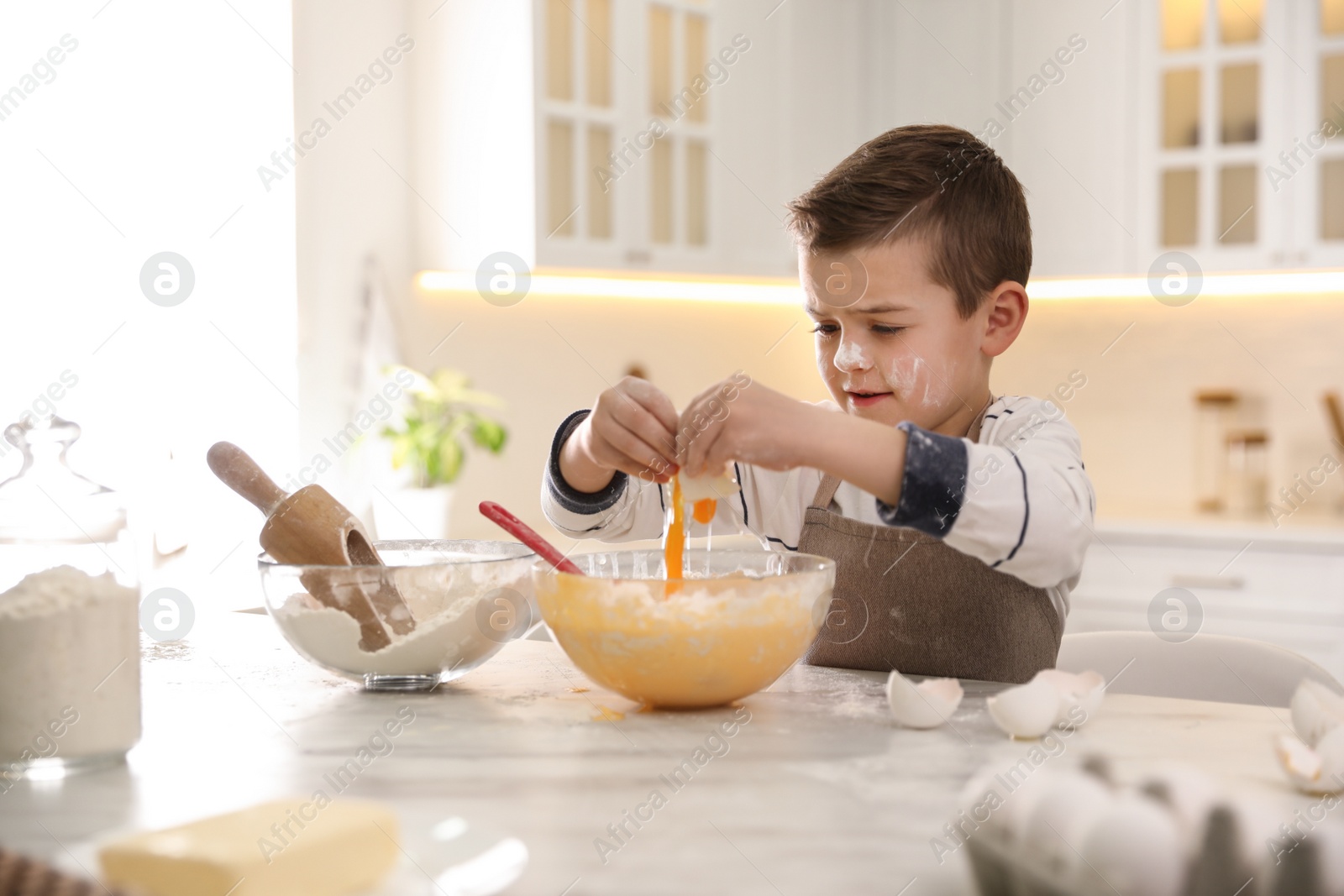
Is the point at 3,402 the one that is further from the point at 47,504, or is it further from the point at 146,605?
the point at 47,504

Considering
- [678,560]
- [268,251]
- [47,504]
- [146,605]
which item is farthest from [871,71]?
[47,504]

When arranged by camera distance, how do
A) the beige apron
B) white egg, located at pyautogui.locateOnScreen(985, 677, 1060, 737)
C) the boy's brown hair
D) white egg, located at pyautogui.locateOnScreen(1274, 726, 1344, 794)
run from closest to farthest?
white egg, located at pyautogui.locateOnScreen(1274, 726, 1344, 794) → white egg, located at pyautogui.locateOnScreen(985, 677, 1060, 737) → the beige apron → the boy's brown hair

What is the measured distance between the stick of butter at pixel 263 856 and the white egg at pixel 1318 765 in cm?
50

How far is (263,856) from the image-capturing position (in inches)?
21.4

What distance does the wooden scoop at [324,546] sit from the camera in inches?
36.9

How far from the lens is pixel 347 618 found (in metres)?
0.94

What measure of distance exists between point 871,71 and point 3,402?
252cm

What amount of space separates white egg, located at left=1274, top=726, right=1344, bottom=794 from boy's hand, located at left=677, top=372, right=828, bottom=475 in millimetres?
420

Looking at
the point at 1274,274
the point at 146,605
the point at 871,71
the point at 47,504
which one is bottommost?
the point at 146,605

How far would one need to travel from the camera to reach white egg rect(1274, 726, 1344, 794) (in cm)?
68

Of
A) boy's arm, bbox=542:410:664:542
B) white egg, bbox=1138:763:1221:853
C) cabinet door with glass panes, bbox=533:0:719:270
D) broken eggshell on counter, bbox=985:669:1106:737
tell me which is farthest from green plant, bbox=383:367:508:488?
white egg, bbox=1138:763:1221:853

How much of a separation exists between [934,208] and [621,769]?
84cm

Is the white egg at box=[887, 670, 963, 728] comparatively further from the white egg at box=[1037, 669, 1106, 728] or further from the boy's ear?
the boy's ear

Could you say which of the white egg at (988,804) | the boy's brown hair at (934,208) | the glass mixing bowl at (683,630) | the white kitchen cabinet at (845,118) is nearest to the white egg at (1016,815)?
the white egg at (988,804)
